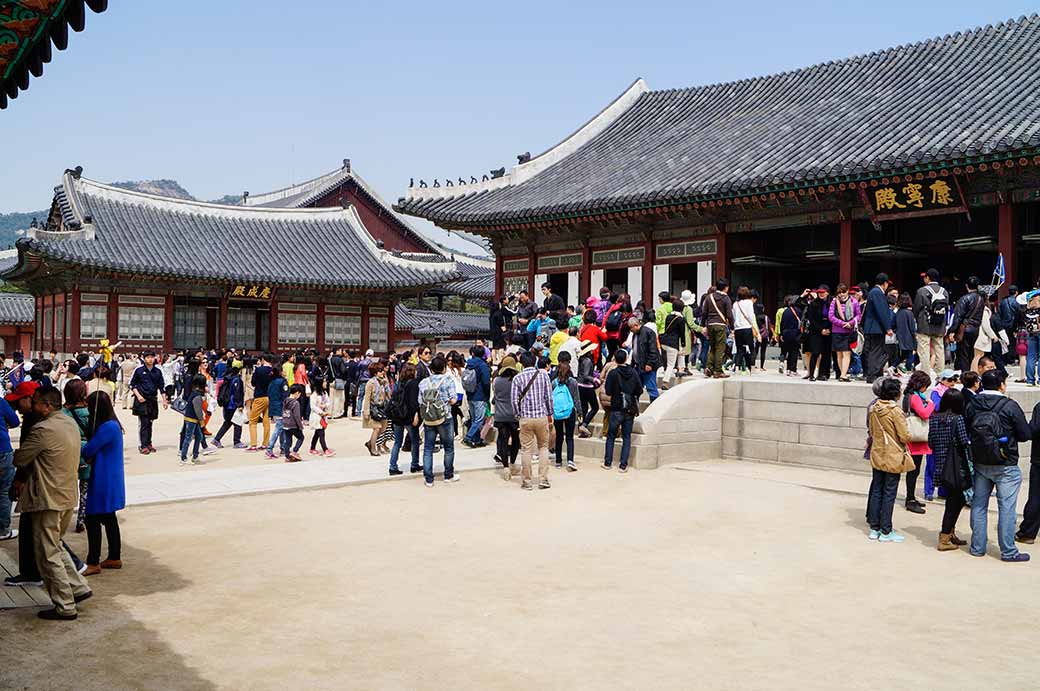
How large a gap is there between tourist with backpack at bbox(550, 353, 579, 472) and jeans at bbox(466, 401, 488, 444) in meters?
2.18

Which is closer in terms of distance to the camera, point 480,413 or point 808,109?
point 480,413

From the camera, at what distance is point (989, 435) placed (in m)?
8.23

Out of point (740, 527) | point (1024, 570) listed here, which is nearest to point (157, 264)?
point (740, 527)

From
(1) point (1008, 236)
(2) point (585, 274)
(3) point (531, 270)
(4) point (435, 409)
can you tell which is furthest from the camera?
(3) point (531, 270)

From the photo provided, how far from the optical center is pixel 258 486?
464 inches

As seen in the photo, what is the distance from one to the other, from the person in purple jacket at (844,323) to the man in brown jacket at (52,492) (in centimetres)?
1097

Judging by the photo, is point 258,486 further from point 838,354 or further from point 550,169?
point 550,169

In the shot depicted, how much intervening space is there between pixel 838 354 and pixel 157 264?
24785 mm

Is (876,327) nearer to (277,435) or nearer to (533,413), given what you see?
(533,413)

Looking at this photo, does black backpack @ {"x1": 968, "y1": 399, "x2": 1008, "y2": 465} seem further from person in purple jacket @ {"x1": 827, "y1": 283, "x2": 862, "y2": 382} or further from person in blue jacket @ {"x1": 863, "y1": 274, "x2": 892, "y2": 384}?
person in purple jacket @ {"x1": 827, "y1": 283, "x2": 862, "y2": 382}

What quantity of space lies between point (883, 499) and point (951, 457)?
2.93 ft

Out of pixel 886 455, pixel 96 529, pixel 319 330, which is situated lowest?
pixel 96 529

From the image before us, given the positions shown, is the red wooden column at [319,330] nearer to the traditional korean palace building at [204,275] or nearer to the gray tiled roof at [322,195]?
the traditional korean palace building at [204,275]

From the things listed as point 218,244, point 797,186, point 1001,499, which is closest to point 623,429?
point 1001,499
